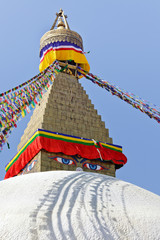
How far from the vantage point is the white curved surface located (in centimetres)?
317

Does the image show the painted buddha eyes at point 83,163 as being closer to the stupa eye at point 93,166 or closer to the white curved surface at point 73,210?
the stupa eye at point 93,166

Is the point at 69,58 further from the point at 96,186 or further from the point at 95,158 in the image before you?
the point at 96,186

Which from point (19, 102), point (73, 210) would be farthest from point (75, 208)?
point (19, 102)

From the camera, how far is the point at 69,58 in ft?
43.9

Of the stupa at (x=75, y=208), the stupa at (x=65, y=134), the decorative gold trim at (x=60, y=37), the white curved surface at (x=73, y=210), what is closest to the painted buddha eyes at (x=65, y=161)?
the stupa at (x=65, y=134)

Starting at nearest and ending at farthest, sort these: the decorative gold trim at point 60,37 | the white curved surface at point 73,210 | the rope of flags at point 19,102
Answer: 1. the white curved surface at point 73,210
2. the rope of flags at point 19,102
3. the decorative gold trim at point 60,37

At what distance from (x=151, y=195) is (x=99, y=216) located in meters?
1.21

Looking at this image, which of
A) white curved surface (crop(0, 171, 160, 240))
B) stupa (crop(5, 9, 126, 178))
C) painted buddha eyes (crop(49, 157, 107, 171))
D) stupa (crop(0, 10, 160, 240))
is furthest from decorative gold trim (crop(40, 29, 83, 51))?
white curved surface (crop(0, 171, 160, 240))

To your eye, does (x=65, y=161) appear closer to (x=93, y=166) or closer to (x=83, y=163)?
(x=83, y=163)

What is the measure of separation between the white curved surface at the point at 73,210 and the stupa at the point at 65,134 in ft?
18.8

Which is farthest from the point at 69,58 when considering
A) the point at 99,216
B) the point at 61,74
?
the point at 99,216

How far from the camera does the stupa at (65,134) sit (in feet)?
33.7

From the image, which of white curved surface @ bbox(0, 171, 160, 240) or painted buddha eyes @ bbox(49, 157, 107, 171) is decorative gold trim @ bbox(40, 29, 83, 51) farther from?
white curved surface @ bbox(0, 171, 160, 240)

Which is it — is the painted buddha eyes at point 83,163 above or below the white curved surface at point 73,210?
above
